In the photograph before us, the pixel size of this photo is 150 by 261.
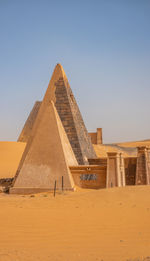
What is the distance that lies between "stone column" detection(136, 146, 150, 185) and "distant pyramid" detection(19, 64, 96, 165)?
2.65 meters

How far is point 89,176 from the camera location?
490 inches

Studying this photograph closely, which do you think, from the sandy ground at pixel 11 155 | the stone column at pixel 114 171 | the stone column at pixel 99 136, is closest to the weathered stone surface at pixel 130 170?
the stone column at pixel 114 171

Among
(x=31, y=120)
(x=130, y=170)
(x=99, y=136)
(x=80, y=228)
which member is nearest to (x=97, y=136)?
(x=99, y=136)

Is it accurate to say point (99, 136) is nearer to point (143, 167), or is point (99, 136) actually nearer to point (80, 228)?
point (143, 167)

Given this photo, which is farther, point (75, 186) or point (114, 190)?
point (75, 186)

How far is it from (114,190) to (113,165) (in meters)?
3.17

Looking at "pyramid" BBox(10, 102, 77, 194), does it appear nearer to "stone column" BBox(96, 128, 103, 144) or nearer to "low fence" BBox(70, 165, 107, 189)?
"low fence" BBox(70, 165, 107, 189)

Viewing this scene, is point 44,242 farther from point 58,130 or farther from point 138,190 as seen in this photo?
point 58,130

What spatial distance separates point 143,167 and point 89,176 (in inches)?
89.5

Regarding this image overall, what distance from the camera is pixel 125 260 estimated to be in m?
3.79

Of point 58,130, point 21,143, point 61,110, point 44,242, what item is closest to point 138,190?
point 44,242

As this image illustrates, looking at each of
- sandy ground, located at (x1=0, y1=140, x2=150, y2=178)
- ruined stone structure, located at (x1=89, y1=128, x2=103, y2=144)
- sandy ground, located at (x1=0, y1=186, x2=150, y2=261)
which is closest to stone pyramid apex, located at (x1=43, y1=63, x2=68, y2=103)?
sandy ground, located at (x1=0, y1=186, x2=150, y2=261)

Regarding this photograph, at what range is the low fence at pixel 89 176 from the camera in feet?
40.3

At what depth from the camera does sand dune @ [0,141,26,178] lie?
85.1 feet
